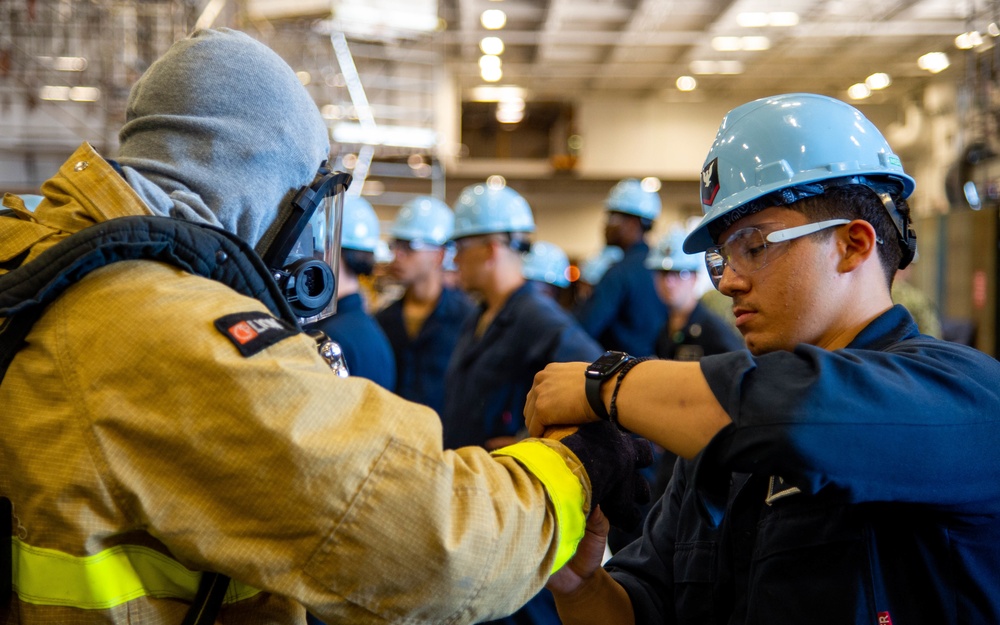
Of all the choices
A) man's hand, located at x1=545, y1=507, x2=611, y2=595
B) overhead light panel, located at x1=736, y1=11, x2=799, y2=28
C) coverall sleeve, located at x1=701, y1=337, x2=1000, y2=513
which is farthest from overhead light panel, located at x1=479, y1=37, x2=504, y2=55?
coverall sleeve, located at x1=701, y1=337, x2=1000, y2=513

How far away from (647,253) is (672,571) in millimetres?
5224

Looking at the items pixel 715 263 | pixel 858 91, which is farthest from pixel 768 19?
pixel 715 263

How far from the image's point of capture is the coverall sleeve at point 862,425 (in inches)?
52.1

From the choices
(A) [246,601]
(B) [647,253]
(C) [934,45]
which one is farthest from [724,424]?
(C) [934,45]

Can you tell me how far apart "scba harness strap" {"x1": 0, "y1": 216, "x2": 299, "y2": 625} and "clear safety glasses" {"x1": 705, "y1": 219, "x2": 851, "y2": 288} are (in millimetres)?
961

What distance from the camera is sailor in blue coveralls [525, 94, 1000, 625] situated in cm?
135

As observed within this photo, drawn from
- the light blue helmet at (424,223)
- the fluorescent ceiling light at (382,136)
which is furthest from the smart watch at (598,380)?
the fluorescent ceiling light at (382,136)

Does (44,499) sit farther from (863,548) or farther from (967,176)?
(967,176)

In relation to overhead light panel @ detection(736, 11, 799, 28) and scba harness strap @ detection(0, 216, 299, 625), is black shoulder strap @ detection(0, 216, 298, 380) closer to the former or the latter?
scba harness strap @ detection(0, 216, 299, 625)

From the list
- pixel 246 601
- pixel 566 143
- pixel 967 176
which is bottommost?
pixel 246 601

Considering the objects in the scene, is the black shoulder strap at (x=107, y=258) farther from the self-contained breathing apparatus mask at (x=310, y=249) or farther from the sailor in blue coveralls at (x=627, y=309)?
the sailor in blue coveralls at (x=627, y=309)

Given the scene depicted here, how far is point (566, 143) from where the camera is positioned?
22.1m

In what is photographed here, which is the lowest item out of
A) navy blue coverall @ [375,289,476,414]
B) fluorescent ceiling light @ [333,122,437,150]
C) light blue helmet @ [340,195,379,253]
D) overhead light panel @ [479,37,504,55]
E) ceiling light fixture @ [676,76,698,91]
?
navy blue coverall @ [375,289,476,414]

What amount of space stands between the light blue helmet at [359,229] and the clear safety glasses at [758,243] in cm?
361
